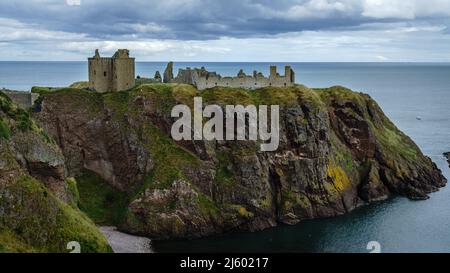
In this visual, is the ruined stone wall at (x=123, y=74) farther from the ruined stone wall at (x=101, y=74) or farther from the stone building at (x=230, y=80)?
the stone building at (x=230, y=80)

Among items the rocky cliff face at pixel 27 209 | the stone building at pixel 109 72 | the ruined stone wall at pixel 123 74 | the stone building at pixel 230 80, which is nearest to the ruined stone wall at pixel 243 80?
the stone building at pixel 230 80

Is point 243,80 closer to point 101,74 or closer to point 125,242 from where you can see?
point 101,74

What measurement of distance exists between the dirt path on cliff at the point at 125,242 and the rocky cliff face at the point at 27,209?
16.4 m

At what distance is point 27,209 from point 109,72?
6407 centimetres

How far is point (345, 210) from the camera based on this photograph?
120 meters

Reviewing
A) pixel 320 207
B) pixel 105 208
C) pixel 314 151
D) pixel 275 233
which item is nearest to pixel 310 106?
pixel 314 151

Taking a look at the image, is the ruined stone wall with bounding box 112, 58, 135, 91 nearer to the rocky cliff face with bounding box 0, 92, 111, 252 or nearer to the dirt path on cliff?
the dirt path on cliff

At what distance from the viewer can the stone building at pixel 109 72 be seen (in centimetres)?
12988

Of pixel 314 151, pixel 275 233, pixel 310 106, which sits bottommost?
pixel 275 233

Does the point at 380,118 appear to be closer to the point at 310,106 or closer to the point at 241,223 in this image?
the point at 310,106

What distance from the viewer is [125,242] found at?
10000 cm

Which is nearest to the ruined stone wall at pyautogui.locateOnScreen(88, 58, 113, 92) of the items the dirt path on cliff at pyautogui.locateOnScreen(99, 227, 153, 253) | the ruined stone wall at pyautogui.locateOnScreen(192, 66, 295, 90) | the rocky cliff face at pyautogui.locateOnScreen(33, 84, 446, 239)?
the rocky cliff face at pyautogui.locateOnScreen(33, 84, 446, 239)

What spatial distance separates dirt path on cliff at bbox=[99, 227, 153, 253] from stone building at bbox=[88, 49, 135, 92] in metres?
36.2
